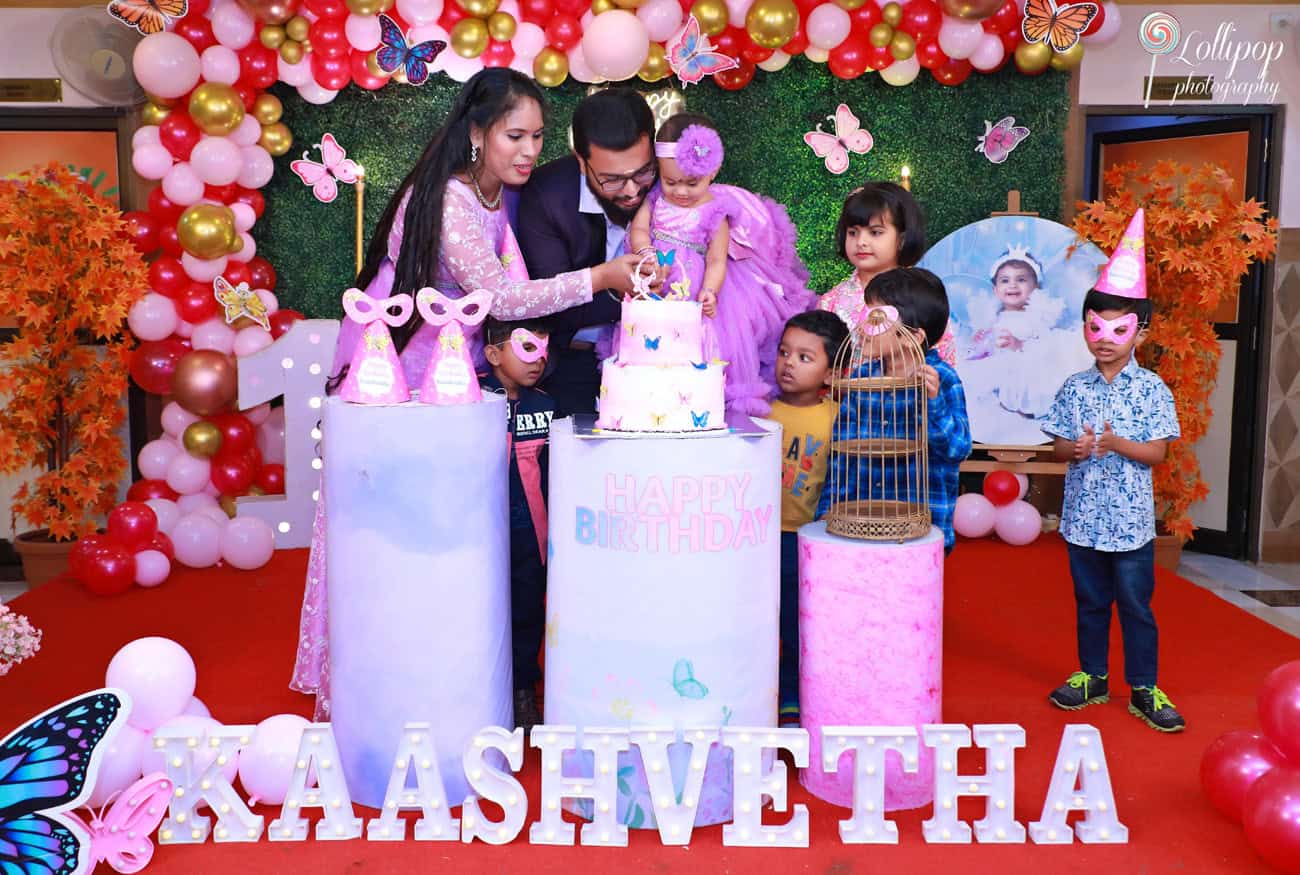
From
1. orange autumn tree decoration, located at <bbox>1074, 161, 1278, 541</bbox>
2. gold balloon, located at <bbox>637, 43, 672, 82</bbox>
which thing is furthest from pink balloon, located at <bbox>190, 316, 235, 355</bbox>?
orange autumn tree decoration, located at <bbox>1074, 161, 1278, 541</bbox>

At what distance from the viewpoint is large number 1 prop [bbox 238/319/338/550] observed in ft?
18.4

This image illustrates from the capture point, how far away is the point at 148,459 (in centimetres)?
571

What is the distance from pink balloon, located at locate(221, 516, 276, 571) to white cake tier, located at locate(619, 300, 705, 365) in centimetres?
314

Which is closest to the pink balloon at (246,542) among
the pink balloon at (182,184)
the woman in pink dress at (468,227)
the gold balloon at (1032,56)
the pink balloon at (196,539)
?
the pink balloon at (196,539)

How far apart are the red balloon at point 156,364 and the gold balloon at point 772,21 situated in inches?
129

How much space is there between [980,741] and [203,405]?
420cm

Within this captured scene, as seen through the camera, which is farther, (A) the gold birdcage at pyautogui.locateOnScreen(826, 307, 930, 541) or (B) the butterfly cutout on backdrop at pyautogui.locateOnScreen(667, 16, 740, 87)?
(B) the butterfly cutout on backdrop at pyautogui.locateOnScreen(667, 16, 740, 87)

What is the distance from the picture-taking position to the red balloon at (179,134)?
562 centimetres

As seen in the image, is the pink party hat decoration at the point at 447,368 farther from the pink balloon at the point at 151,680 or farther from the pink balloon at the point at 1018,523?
the pink balloon at the point at 1018,523

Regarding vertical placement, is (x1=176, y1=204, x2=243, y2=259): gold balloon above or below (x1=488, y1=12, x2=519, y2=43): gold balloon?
below

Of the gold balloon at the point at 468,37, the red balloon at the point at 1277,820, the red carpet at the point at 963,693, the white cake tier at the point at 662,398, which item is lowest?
the red carpet at the point at 963,693

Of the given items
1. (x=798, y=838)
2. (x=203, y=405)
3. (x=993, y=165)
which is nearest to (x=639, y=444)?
(x=798, y=838)

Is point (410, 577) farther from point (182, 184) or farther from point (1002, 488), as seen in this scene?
point (1002, 488)

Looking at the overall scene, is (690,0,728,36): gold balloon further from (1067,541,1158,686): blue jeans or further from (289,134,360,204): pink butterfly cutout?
(1067,541,1158,686): blue jeans
